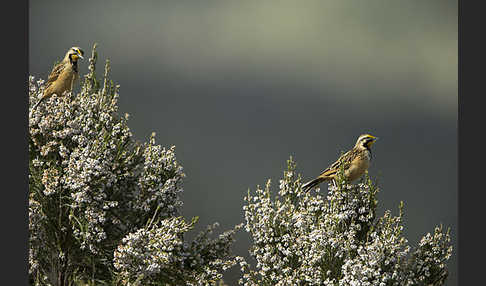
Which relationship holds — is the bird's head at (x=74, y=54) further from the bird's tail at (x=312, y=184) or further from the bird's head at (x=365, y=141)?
the bird's head at (x=365, y=141)

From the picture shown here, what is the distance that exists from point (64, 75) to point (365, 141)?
2819 mm

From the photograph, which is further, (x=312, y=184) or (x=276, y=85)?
(x=276, y=85)

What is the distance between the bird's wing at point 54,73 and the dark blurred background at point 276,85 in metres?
0.10

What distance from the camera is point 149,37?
20.4 feet

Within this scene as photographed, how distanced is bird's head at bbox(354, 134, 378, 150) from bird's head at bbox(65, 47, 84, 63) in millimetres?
2718

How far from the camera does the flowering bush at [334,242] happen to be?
5.24 metres

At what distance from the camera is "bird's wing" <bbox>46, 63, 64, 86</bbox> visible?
615 cm

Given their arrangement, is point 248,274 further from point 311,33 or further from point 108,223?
point 311,33

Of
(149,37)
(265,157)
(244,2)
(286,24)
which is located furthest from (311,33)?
(149,37)

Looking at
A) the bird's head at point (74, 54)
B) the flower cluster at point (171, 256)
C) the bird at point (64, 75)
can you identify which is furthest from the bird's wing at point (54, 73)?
the flower cluster at point (171, 256)

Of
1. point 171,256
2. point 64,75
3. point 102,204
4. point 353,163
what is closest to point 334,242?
point 353,163

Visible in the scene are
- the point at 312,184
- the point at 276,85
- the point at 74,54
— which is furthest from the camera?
the point at 74,54

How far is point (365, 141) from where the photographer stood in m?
5.67

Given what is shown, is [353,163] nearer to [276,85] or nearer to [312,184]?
[312,184]
